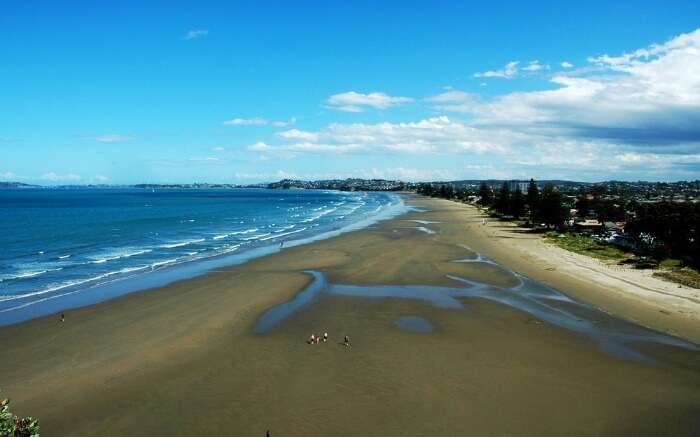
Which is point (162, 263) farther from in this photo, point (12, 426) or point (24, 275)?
point (12, 426)

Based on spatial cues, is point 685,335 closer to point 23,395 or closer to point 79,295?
point 23,395

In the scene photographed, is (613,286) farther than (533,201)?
No

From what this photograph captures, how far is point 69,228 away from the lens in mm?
67125

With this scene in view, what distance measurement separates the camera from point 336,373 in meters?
17.1

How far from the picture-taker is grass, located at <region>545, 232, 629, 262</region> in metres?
42.9

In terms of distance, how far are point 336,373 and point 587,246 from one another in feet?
133

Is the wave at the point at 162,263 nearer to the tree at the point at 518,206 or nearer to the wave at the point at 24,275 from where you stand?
the wave at the point at 24,275

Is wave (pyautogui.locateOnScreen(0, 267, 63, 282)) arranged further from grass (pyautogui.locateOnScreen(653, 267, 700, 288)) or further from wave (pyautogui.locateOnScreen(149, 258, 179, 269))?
grass (pyautogui.locateOnScreen(653, 267, 700, 288))

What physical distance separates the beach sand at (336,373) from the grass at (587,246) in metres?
16.7

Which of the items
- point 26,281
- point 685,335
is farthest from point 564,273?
point 26,281

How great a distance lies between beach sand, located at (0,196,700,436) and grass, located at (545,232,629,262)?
16.7m

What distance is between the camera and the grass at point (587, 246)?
1688 inches

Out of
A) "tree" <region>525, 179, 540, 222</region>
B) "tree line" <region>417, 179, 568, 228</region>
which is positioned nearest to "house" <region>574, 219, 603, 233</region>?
"tree line" <region>417, 179, 568, 228</region>

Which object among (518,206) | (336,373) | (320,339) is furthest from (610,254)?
(518,206)
